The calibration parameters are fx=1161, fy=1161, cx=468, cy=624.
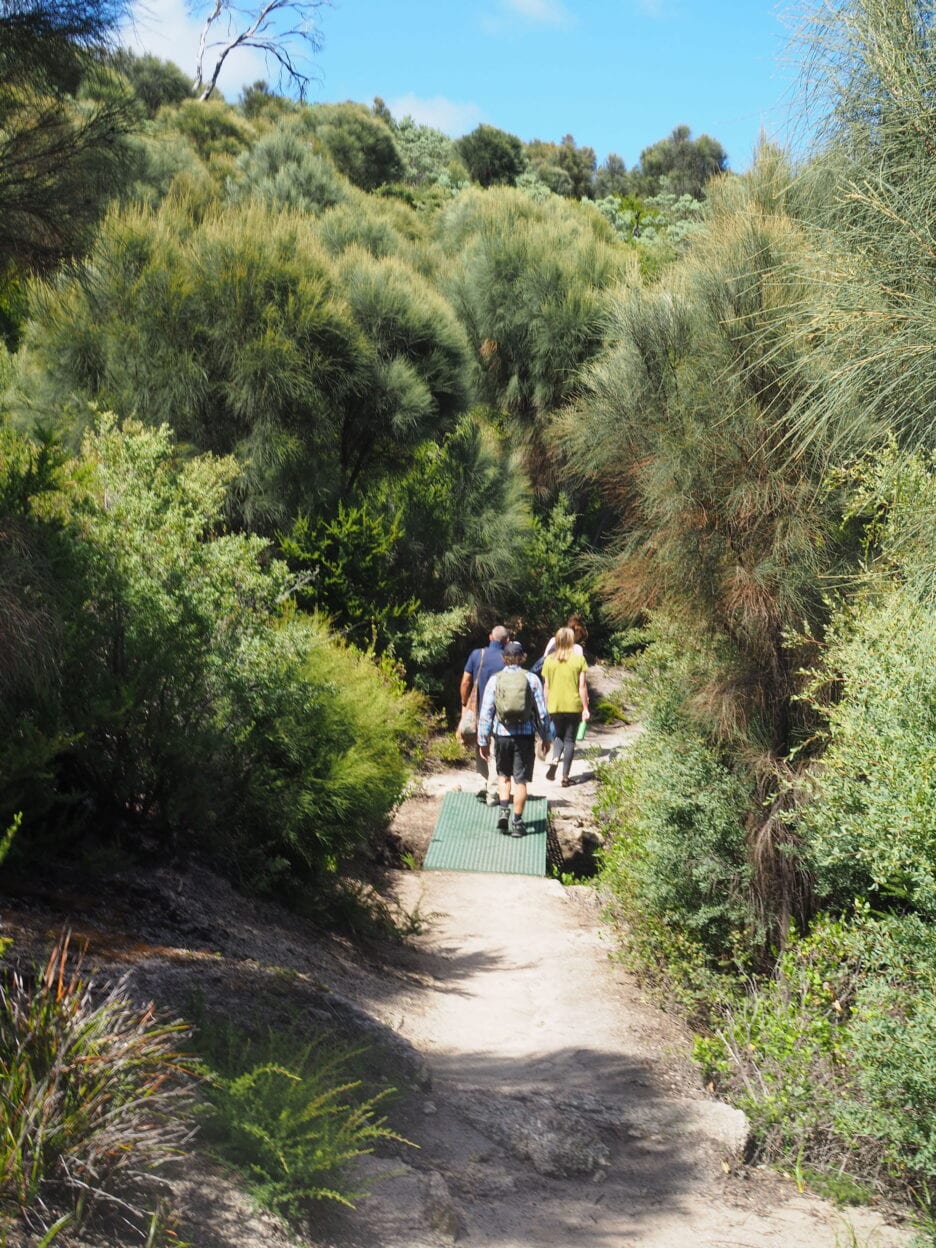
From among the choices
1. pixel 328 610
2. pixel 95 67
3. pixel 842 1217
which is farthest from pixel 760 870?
pixel 328 610

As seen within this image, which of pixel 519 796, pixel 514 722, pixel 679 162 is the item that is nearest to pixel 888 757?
pixel 514 722

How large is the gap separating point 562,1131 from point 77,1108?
2750 millimetres

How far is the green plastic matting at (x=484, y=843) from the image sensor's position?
10047 mm

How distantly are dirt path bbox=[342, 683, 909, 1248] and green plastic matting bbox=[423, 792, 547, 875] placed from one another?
1.65 m

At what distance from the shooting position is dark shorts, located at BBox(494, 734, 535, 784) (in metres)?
10.2

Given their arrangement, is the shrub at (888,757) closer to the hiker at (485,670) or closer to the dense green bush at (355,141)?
the hiker at (485,670)

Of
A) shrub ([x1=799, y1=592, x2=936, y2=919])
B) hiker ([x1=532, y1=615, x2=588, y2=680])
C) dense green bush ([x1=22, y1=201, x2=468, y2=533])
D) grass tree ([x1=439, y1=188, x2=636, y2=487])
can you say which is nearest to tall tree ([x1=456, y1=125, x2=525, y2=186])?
grass tree ([x1=439, y1=188, x2=636, y2=487])

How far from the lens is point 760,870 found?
25.4ft

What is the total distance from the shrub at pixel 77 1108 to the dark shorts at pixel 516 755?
6.56m

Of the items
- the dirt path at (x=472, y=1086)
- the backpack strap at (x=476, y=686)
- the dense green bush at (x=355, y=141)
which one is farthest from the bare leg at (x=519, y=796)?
the dense green bush at (x=355, y=141)

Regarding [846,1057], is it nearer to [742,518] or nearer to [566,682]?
[742,518]

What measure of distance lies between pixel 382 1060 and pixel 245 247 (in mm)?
10236

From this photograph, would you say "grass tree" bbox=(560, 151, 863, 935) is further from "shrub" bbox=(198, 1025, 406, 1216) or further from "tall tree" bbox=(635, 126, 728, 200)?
"tall tree" bbox=(635, 126, 728, 200)

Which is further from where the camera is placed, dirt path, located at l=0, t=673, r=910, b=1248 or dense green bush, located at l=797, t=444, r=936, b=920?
dense green bush, located at l=797, t=444, r=936, b=920
